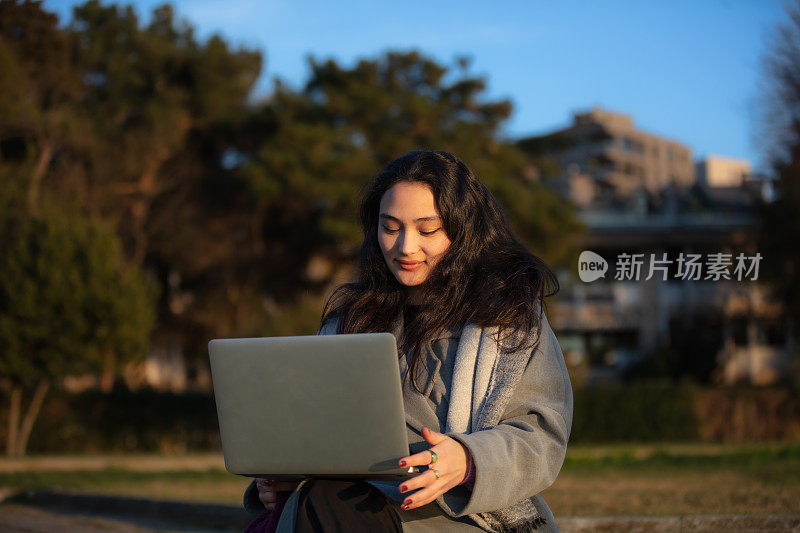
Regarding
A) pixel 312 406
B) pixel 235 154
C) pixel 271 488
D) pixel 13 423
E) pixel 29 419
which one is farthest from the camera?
pixel 235 154

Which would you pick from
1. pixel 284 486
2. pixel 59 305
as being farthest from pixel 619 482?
pixel 59 305

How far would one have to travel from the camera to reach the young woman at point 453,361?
7.48 feet

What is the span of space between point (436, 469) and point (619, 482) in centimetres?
703

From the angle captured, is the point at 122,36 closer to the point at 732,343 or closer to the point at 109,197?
the point at 109,197

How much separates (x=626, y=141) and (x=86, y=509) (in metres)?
66.9

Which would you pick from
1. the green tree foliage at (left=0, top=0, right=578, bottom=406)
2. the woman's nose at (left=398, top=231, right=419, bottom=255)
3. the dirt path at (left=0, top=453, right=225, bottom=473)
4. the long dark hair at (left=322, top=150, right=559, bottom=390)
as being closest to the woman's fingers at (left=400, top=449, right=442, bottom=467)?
the long dark hair at (left=322, top=150, right=559, bottom=390)

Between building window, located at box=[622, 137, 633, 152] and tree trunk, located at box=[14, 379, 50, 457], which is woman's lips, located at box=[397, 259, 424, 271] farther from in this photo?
building window, located at box=[622, 137, 633, 152]

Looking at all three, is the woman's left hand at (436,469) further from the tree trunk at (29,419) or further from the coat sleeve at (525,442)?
the tree trunk at (29,419)

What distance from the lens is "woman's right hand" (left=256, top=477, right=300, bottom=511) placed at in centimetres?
259

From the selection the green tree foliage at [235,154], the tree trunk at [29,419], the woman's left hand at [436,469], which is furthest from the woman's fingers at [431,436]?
the green tree foliage at [235,154]

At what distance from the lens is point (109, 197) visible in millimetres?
21406

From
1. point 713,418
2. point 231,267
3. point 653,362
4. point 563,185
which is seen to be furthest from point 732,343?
point 231,267

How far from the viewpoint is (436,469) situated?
215 centimetres

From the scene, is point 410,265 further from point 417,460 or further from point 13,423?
point 13,423
